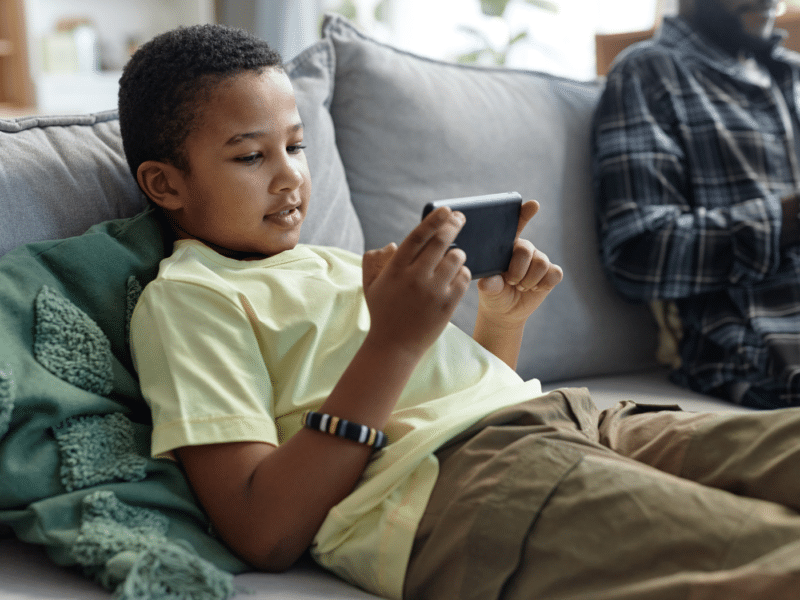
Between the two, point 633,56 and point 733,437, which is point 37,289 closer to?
point 733,437

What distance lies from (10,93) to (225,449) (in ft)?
10.8

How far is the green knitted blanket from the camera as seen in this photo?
0.66 meters

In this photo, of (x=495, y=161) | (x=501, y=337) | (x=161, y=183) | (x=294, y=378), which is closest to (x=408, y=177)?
(x=495, y=161)

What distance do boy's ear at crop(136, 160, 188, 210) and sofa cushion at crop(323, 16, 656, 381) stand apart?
0.47m

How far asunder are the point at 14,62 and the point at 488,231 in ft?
10.6

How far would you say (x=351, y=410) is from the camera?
70 centimetres

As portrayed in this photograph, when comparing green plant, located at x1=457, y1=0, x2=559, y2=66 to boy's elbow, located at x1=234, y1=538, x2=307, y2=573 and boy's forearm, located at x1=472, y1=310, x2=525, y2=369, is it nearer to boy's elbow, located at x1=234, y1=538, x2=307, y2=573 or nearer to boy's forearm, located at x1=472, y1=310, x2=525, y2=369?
boy's forearm, located at x1=472, y1=310, x2=525, y2=369

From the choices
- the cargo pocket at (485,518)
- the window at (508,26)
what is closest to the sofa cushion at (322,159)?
the cargo pocket at (485,518)

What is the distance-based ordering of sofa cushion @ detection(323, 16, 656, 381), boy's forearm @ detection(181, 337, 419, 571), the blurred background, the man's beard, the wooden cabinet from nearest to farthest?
boy's forearm @ detection(181, 337, 419, 571), sofa cushion @ detection(323, 16, 656, 381), the man's beard, the blurred background, the wooden cabinet

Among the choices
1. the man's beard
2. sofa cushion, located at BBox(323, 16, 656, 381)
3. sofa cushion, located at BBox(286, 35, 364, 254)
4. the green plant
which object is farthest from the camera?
the green plant

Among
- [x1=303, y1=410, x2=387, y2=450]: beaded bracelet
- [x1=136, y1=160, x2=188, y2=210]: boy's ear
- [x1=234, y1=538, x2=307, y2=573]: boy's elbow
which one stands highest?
[x1=136, y1=160, x2=188, y2=210]: boy's ear

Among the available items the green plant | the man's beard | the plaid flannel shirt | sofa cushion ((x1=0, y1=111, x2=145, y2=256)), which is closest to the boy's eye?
sofa cushion ((x1=0, y1=111, x2=145, y2=256))

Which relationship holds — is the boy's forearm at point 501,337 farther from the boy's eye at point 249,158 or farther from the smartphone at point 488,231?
the boy's eye at point 249,158

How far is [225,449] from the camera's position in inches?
27.7
